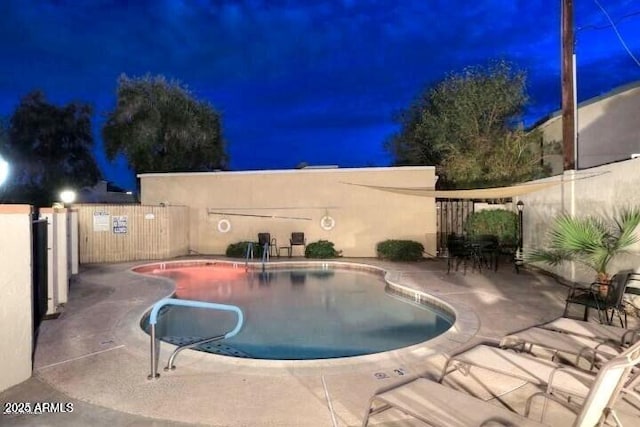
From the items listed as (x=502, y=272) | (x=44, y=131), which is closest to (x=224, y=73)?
(x=44, y=131)

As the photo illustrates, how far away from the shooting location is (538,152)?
51.8ft

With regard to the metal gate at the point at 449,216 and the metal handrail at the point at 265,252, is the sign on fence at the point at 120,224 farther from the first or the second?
the metal gate at the point at 449,216

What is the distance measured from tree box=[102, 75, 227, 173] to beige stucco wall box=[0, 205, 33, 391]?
15897 millimetres

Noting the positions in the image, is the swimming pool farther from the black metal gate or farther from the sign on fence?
the sign on fence

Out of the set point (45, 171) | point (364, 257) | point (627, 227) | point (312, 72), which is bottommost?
point (364, 257)

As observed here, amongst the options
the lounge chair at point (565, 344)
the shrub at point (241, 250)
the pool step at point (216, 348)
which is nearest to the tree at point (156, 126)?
the shrub at point (241, 250)

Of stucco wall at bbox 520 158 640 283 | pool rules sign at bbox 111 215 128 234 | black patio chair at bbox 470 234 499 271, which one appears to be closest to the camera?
stucco wall at bbox 520 158 640 283

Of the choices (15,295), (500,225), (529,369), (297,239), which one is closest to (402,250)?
(500,225)

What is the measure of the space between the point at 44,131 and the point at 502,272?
2181 cm

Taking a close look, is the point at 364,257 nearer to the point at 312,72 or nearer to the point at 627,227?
the point at 627,227

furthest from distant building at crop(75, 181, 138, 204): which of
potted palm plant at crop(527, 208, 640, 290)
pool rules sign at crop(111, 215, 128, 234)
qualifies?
potted palm plant at crop(527, 208, 640, 290)

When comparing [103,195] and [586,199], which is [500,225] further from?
[103,195]

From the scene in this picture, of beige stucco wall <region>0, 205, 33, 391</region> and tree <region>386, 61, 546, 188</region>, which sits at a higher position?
tree <region>386, 61, 546, 188</region>

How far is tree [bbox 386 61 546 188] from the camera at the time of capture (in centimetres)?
1396
